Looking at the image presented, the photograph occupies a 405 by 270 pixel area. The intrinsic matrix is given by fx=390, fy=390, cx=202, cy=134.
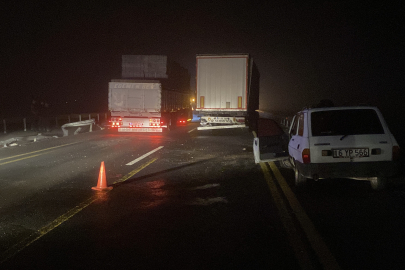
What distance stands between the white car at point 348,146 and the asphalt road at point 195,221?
0.53 m

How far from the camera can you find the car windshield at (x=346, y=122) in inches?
276

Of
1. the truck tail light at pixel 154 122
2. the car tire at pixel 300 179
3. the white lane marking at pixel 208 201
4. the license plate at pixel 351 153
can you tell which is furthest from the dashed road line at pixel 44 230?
the truck tail light at pixel 154 122

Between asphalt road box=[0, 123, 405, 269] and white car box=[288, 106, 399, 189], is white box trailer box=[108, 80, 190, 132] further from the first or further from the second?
white car box=[288, 106, 399, 189]

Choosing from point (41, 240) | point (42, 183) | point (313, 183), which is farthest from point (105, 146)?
point (41, 240)

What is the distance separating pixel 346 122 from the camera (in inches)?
281

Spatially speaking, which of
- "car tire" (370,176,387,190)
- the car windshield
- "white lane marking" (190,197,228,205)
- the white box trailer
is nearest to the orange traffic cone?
"white lane marking" (190,197,228,205)

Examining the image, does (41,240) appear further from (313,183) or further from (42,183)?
(313,183)

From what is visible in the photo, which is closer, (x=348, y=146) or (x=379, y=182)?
(x=348, y=146)

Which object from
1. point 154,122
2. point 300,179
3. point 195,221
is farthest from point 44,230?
point 154,122

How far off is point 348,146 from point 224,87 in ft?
45.5

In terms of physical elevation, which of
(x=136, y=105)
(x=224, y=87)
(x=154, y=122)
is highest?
(x=224, y=87)

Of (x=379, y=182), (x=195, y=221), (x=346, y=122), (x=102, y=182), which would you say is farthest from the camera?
(x=102, y=182)

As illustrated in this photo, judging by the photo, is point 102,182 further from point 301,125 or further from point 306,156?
point 301,125

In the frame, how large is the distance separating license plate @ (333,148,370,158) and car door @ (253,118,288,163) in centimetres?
268
